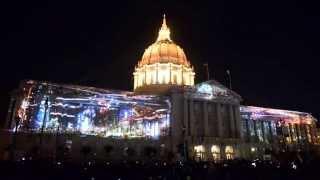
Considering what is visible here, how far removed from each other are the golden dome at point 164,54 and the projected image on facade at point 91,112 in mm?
23512

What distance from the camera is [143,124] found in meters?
67.2

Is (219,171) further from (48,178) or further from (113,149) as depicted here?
(113,149)

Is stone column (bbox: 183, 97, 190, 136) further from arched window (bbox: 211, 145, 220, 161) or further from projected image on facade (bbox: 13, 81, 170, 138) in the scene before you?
arched window (bbox: 211, 145, 220, 161)

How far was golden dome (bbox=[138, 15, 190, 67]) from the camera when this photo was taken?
295ft

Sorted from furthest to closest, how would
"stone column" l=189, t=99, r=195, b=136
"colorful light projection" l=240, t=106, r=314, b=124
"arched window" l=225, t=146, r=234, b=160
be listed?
"colorful light projection" l=240, t=106, r=314, b=124 < "arched window" l=225, t=146, r=234, b=160 < "stone column" l=189, t=99, r=195, b=136

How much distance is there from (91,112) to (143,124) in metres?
10.3

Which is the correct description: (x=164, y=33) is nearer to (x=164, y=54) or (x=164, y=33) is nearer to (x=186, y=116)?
(x=164, y=54)

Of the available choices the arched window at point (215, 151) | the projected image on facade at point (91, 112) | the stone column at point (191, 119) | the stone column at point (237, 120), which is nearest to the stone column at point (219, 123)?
the arched window at point (215, 151)

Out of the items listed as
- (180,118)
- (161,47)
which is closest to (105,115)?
(180,118)

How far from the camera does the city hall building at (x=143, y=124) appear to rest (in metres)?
55.7

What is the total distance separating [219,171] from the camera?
2267 cm

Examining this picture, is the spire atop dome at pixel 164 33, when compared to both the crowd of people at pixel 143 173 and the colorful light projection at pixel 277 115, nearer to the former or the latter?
the colorful light projection at pixel 277 115

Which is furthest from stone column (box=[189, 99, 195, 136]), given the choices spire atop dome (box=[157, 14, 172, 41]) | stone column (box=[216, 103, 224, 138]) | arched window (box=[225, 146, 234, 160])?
spire atop dome (box=[157, 14, 172, 41])

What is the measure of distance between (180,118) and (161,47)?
103 feet
